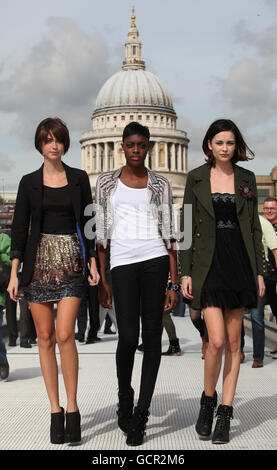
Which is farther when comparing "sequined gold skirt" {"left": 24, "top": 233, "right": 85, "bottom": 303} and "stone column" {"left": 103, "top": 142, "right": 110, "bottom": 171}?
"stone column" {"left": 103, "top": 142, "right": 110, "bottom": 171}

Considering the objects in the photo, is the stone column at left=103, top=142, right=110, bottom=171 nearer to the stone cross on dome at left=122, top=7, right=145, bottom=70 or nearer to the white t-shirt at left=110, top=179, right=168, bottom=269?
the stone cross on dome at left=122, top=7, right=145, bottom=70

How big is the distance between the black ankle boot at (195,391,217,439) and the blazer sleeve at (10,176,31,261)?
1.41 meters

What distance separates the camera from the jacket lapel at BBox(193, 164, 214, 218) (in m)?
5.49

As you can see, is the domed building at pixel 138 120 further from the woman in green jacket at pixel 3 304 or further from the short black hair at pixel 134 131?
the short black hair at pixel 134 131

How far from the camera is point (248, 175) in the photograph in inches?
223

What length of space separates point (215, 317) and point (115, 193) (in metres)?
0.95

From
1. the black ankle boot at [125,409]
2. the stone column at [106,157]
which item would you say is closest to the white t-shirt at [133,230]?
the black ankle boot at [125,409]

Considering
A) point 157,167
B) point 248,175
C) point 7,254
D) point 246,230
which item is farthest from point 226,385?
point 157,167

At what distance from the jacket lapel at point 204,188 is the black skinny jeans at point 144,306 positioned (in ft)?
1.41

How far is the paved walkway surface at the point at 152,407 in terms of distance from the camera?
519 centimetres

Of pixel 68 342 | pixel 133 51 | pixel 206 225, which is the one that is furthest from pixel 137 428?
pixel 133 51

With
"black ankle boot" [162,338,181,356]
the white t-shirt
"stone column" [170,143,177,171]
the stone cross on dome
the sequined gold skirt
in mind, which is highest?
the stone cross on dome

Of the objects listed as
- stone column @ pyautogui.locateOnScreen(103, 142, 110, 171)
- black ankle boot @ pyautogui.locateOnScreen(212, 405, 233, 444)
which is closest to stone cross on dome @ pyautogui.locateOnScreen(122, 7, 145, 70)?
stone column @ pyautogui.locateOnScreen(103, 142, 110, 171)
